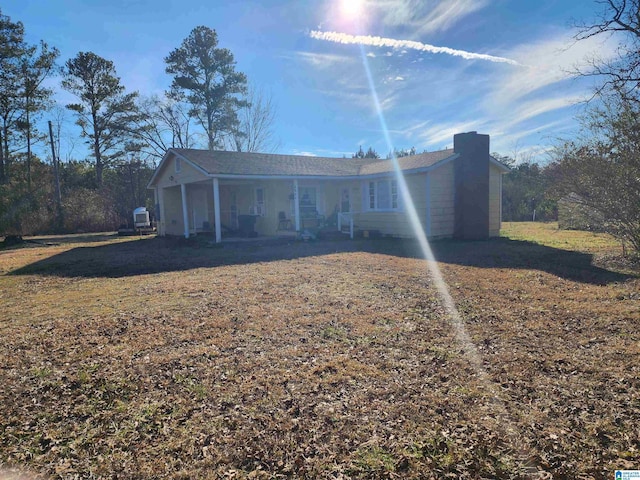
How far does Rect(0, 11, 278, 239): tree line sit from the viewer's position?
26.3m

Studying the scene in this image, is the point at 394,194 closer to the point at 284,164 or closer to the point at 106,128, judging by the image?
the point at 284,164

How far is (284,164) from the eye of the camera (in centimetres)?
1728

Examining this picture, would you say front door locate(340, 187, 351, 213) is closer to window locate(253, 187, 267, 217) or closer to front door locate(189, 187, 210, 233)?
window locate(253, 187, 267, 217)

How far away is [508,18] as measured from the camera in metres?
11.0

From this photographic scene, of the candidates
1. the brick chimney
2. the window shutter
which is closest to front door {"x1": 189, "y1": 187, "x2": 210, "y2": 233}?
the window shutter

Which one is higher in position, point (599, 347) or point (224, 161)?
point (224, 161)

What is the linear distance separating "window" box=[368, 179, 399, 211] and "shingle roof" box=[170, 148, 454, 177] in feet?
1.75

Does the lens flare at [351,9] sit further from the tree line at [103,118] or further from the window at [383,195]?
the tree line at [103,118]

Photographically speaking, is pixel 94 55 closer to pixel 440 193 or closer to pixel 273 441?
pixel 440 193

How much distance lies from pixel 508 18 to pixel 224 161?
11105 millimetres

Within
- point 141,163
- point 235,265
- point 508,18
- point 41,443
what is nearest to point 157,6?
point 235,265

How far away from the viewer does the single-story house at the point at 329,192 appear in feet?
45.5

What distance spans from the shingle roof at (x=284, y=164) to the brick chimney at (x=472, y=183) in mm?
599

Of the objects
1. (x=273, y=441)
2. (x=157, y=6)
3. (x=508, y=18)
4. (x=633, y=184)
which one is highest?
(x=157, y=6)
